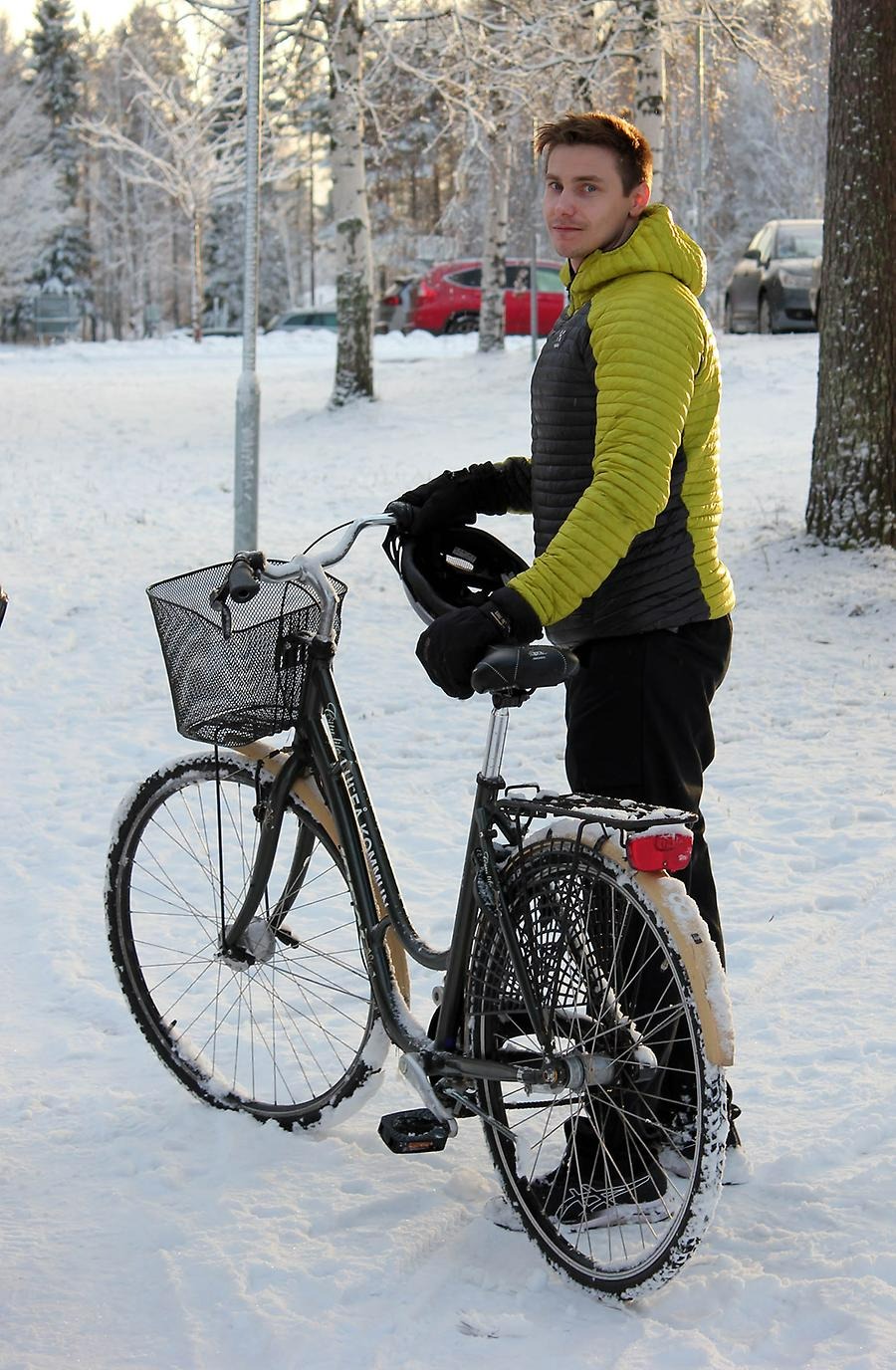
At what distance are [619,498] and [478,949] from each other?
0.87m

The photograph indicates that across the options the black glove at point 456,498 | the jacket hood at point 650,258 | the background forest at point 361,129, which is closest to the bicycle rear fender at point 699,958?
the black glove at point 456,498

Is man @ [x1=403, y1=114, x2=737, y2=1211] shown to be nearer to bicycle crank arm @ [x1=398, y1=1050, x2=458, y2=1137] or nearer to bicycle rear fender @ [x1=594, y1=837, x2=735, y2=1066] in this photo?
bicycle rear fender @ [x1=594, y1=837, x2=735, y2=1066]

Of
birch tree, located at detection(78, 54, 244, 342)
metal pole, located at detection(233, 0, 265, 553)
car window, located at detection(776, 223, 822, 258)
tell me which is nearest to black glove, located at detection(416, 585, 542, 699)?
metal pole, located at detection(233, 0, 265, 553)

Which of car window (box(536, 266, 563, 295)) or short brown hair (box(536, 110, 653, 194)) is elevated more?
car window (box(536, 266, 563, 295))

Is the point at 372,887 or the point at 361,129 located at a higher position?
the point at 361,129

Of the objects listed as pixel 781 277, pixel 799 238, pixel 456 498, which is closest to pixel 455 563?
pixel 456 498

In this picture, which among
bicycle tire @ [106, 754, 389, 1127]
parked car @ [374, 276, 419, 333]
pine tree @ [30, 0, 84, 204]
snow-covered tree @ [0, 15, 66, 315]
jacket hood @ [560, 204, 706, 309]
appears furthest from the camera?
pine tree @ [30, 0, 84, 204]

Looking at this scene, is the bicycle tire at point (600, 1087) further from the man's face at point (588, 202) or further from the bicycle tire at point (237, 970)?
the man's face at point (588, 202)

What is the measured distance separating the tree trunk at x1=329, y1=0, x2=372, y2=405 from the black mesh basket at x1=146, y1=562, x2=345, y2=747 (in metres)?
13.9

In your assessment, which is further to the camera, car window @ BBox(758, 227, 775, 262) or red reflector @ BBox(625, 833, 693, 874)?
car window @ BBox(758, 227, 775, 262)

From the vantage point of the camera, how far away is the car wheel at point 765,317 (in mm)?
20047

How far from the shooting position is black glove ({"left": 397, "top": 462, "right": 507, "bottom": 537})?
314 centimetres

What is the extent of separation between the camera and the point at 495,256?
21859 mm

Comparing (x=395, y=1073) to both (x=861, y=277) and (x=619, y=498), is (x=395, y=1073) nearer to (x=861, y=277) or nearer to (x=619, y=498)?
(x=619, y=498)
